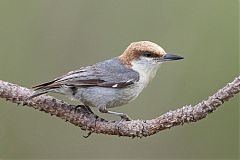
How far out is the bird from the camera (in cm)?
436

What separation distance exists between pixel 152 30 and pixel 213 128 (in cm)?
155

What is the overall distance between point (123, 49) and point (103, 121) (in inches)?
137

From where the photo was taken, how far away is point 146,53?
457 centimetres

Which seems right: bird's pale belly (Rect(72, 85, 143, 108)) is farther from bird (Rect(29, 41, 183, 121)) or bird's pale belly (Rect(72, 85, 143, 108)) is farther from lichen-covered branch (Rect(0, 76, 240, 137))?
lichen-covered branch (Rect(0, 76, 240, 137))

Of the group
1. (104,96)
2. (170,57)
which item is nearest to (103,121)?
(104,96)

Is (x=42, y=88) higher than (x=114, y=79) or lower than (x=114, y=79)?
lower

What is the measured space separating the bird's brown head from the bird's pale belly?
0.94ft

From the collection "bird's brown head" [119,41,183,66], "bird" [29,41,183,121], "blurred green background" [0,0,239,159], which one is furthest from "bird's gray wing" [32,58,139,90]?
"blurred green background" [0,0,239,159]

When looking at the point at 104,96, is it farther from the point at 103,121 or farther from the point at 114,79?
the point at 103,121

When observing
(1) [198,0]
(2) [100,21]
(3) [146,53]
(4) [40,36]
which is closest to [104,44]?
(2) [100,21]

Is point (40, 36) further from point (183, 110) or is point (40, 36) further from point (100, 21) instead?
point (183, 110)

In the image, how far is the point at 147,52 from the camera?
4562 millimetres

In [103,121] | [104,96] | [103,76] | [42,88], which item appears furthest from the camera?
[103,76]

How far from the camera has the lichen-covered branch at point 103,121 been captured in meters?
3.21
